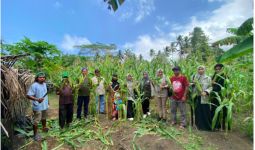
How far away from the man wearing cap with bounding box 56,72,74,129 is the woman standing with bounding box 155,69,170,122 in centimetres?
163

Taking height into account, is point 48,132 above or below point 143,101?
below

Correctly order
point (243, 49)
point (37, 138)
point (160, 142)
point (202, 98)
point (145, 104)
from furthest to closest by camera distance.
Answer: point (145, 104) → point (202, 98) → point (37, 138) → point (160, 142) → point (243, 49)

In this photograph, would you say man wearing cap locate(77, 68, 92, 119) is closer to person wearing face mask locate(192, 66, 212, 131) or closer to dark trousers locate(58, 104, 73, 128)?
dark trousers locate(58, 104, 73, 128)

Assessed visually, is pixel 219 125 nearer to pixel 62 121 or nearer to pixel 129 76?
pixel 129 76

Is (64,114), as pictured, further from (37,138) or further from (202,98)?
(202,98)

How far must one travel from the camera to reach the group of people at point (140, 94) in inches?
177

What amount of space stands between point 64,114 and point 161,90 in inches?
72.3

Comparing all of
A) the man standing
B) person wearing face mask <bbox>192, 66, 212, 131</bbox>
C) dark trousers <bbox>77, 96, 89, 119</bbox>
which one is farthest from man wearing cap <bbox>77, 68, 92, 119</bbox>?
person wearing face mask <bbox>192, 66, 212, 131</bbox>

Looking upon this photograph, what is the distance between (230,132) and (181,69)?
4.62 feet

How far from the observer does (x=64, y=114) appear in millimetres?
5125

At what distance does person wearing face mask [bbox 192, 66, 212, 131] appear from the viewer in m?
4.74

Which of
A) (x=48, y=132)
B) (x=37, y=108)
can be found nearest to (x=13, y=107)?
(x=37, y=108)

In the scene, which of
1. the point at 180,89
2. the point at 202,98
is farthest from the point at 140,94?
the point at 202,98

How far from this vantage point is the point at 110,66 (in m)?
6.45
